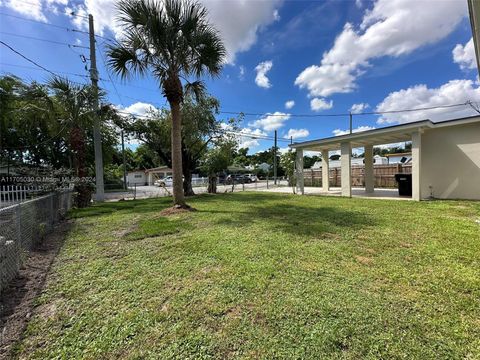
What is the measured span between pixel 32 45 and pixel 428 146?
59.1 ft

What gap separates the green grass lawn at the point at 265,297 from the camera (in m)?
1.91

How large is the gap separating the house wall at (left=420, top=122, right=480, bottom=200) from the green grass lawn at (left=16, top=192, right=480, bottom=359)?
253 inches

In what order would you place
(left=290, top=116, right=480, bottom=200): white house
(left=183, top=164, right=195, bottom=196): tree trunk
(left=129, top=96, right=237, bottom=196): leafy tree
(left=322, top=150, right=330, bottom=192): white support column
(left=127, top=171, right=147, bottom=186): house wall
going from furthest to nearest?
(left=127, top=171, right=147, bottom=186): house wall < (left=322, top=150, right=330, bottom=192): white support column < (left=183, top=164, right=195, bottom=196): tree trunk < (left=129, top=96, right=237, bottom=196): leafy tree < (left=290, top=116, right=480, bottom=200): white house

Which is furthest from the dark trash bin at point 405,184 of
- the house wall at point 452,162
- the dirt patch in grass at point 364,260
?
the dirt patch in grass at point 364,260

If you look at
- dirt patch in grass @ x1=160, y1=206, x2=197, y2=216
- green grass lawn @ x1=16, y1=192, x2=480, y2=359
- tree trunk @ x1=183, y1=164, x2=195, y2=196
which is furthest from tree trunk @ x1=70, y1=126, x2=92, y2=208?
green grass lawn @ x1=16, y1=192, x2=480, y2=359

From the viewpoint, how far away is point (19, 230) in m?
3.81

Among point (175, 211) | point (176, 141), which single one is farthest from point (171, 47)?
point (175, 211)

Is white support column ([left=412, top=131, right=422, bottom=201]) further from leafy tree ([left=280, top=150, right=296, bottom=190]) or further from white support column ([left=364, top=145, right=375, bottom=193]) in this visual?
leafy tree ([left=280, top=150, right=296, bottom=190])

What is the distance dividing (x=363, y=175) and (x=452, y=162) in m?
9.24

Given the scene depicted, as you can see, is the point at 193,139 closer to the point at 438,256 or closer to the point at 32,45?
the point at 32,45

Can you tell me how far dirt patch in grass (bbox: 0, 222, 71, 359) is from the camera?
7.00 ft

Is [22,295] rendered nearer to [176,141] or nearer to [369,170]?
[176,141]

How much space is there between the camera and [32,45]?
1077 cm

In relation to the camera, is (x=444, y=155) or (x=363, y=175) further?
(x=363, y=175)
